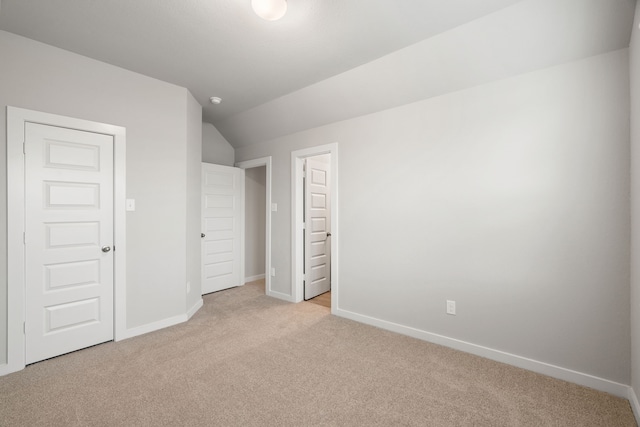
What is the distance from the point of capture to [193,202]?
134 inches

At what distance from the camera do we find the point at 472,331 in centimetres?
A: 249

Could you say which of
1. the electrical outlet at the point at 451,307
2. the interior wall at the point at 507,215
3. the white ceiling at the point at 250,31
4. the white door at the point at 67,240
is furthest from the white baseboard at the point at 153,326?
the electrical outlet at the point at 451,307

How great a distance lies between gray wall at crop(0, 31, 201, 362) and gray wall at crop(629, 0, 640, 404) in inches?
147

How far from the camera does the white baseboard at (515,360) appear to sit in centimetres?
193

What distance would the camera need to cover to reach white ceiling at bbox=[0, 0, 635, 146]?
6.21ft

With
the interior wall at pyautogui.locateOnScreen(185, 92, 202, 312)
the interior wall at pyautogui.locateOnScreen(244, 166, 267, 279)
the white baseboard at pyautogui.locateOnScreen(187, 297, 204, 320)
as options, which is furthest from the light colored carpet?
the interior wall at pyautogui.locateOnScreen(244, 166, 267, 279)

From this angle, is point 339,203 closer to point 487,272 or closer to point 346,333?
point 346,333

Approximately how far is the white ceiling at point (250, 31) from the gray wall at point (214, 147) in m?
1.58

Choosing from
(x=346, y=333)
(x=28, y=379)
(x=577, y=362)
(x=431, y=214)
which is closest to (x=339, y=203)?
(x=431, y=214)

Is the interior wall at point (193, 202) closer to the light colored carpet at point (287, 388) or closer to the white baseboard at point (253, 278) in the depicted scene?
the light colored carpet at point (287, 388)

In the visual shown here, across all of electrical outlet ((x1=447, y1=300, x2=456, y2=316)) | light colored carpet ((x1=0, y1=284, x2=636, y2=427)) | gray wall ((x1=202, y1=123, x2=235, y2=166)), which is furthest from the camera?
gray wall ((x1=202, y1=123, x2=235, y2=166))

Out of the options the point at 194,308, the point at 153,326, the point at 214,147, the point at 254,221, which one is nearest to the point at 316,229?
the point at 254,221

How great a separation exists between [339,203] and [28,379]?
3.08 metres

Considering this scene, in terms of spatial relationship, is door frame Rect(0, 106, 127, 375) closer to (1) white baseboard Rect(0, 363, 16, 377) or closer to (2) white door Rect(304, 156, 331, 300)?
(1) white baseboard Rect(0, 363, 16, 377)
